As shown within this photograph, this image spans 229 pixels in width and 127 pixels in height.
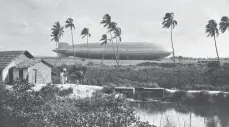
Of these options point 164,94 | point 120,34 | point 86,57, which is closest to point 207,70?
point 164,94

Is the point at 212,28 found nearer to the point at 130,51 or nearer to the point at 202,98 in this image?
the point at 202,98

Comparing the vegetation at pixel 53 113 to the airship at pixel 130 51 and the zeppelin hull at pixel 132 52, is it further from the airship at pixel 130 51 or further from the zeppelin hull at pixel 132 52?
the airship at pixel 130 51

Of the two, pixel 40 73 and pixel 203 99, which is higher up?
pixel 40 73

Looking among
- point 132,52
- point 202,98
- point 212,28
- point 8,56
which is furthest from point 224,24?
point 132,52

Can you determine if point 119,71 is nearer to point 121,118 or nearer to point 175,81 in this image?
point 175,81

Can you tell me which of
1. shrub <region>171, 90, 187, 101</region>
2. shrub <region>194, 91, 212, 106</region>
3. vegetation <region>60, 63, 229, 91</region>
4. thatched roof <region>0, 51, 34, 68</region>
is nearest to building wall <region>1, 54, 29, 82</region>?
thatched roof <region>0, 51, 34, 68</region>

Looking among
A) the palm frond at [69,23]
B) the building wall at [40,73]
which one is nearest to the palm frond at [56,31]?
the palm frond at [69,23]
